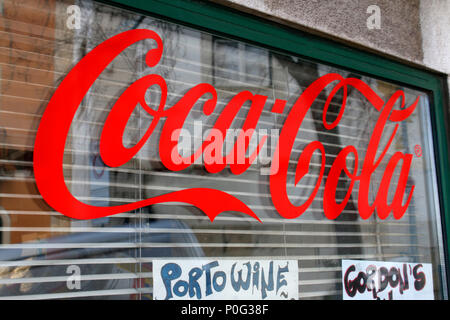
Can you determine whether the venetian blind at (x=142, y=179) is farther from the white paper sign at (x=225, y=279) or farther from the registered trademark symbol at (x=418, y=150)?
the registered trademark symbol at (x=418, y=150)

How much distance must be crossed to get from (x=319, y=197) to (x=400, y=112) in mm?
1185

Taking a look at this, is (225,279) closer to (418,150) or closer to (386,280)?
(386,280)

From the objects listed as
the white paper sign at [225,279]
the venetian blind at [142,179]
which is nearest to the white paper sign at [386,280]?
the venetian blind at [142,179]

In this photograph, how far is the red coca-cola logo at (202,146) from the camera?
7.84 ft

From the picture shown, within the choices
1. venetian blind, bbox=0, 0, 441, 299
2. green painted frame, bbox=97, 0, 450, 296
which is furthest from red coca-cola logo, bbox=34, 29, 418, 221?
green painted frame, bbox=97, 0, 450, 296

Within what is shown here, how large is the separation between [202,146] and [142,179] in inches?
18.2

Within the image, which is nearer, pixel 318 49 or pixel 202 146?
pixel 202 146

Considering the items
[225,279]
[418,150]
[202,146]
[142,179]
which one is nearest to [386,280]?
[418,150]

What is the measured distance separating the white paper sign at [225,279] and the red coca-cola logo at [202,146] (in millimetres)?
315

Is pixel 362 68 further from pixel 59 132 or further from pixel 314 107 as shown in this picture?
pixel 59 132

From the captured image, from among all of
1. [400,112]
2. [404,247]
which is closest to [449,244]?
[404,247]

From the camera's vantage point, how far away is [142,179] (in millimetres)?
2633

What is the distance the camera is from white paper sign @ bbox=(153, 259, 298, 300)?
2.62 metres
